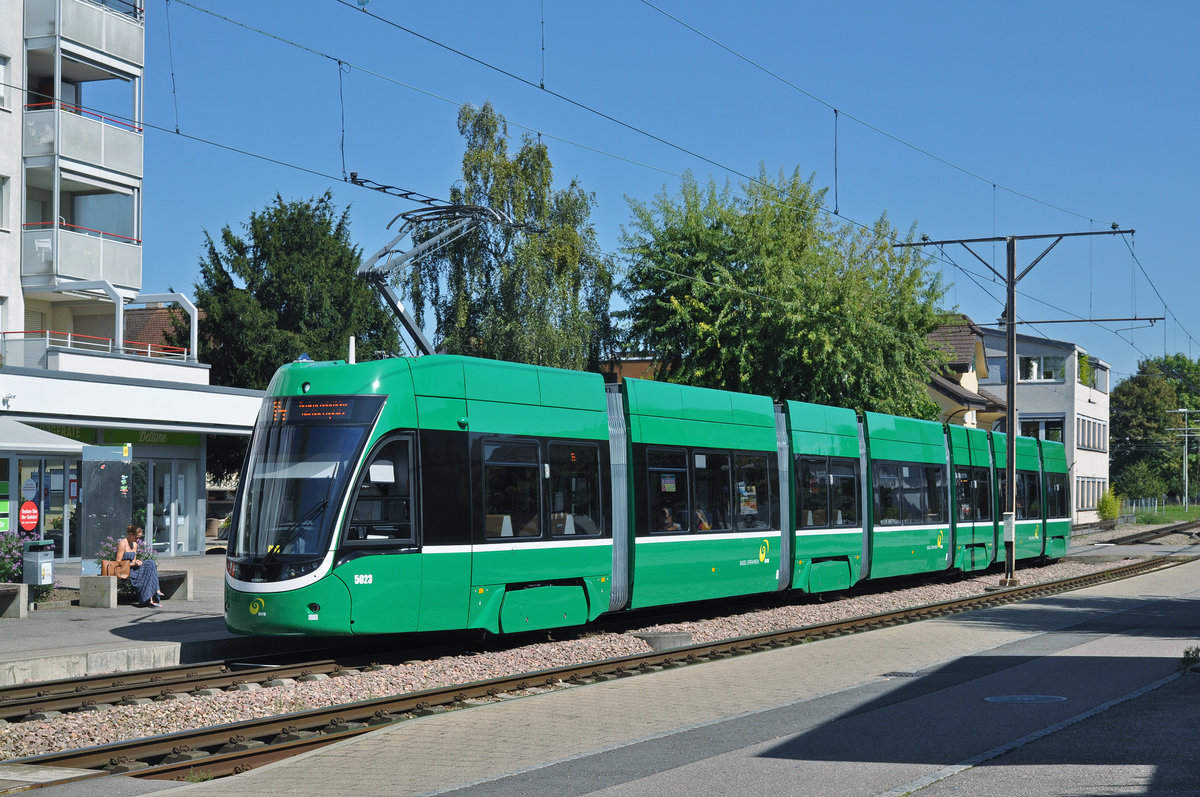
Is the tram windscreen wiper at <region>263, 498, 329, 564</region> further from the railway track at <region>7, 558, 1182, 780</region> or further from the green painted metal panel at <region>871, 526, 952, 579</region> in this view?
the green painted metal panel at <region>871, 526, 952, 579</region>

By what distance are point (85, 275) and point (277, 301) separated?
637 inches

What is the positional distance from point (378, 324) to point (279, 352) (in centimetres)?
486

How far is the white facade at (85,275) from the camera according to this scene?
29406 mm

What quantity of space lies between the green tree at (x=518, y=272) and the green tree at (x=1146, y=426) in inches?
3026

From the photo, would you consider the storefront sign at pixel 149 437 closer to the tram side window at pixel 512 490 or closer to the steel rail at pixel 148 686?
the tram side window at pixel 512 490

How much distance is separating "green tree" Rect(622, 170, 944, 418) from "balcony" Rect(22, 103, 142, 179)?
14.9 m

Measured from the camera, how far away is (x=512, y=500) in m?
15.3

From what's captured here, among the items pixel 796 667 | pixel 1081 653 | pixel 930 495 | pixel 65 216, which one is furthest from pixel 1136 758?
pixel 65 216

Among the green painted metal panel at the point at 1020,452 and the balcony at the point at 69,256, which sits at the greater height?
the balcony at the point at 69,256

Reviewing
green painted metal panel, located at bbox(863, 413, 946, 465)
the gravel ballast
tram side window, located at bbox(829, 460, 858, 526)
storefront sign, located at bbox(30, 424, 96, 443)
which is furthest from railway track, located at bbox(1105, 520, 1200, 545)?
storefront sign, located at bbox(30, 424, 96, 443)

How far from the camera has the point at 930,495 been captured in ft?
87.6

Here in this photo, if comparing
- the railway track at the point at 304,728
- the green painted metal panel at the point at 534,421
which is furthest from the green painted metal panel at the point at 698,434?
the railway track at the point at 304,728

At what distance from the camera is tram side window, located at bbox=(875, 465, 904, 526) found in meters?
24.3

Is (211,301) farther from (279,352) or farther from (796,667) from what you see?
(796,667)
